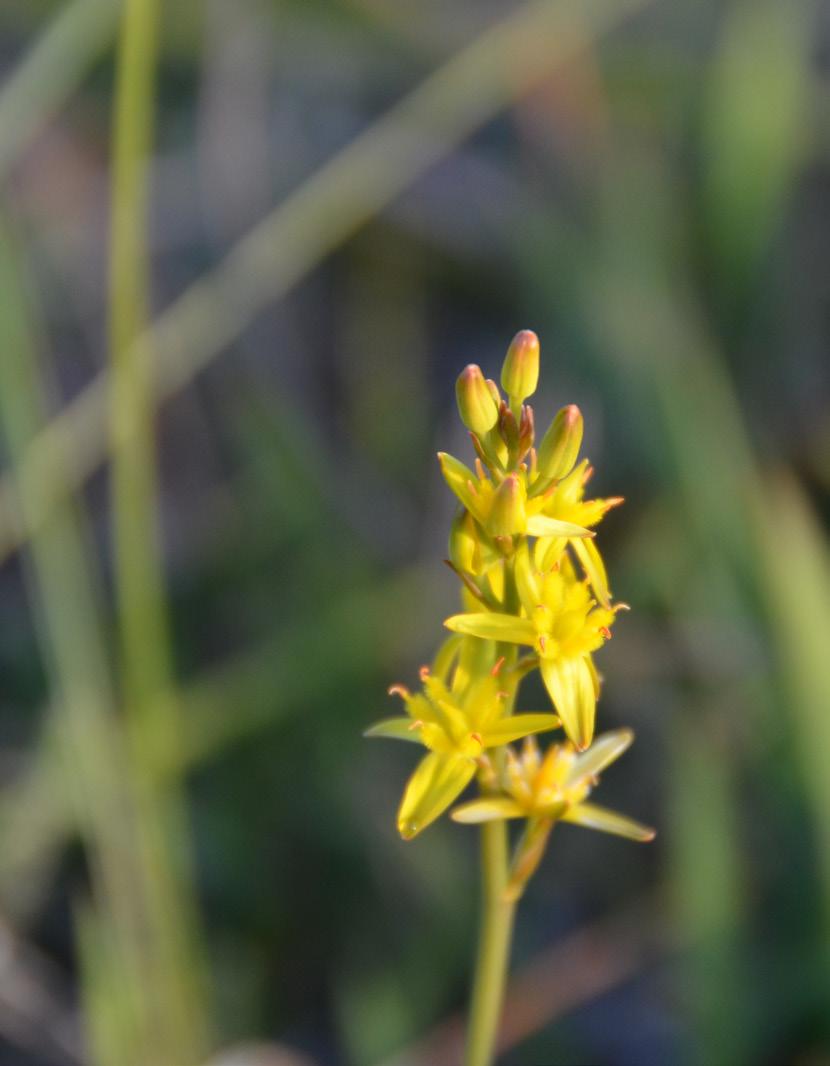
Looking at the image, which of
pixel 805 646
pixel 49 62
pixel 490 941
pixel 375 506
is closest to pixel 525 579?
pixel 490 941

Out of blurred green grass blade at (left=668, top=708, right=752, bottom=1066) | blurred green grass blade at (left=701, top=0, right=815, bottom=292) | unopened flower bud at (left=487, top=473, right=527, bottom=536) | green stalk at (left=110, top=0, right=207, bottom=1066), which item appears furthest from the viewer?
blurred green grass blade at (left=701, top=0, right=815, bottom=292)

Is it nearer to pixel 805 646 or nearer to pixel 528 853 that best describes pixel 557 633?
pixel 528 853

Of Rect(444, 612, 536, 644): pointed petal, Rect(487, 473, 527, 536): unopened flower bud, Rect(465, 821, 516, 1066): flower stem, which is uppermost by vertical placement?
Rect(487, 473, 527, 536): unopened flower bud

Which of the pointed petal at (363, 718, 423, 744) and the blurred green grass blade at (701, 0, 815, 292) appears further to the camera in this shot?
the blurred green grass blade at (701, 0, 815, 292)

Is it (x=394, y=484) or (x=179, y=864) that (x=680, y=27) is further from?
(x=179, y=864)

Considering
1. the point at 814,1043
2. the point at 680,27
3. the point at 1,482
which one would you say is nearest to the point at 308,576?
the point at 1,482

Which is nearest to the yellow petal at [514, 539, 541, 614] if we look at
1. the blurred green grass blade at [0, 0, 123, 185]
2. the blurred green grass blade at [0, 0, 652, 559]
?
the blurred green grass blade at [0, 0, 652, 559]

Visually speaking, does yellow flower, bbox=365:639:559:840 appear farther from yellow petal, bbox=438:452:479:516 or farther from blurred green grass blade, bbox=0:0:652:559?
blurred green grass blade, bbox=0:0:652:559

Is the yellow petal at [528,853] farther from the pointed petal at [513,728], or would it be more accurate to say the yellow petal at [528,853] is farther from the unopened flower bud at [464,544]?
the unopened flower bud at [464,544]

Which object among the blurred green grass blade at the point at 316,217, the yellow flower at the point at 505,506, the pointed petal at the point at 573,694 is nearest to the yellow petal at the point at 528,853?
the pointed petal at the point at 573,694
